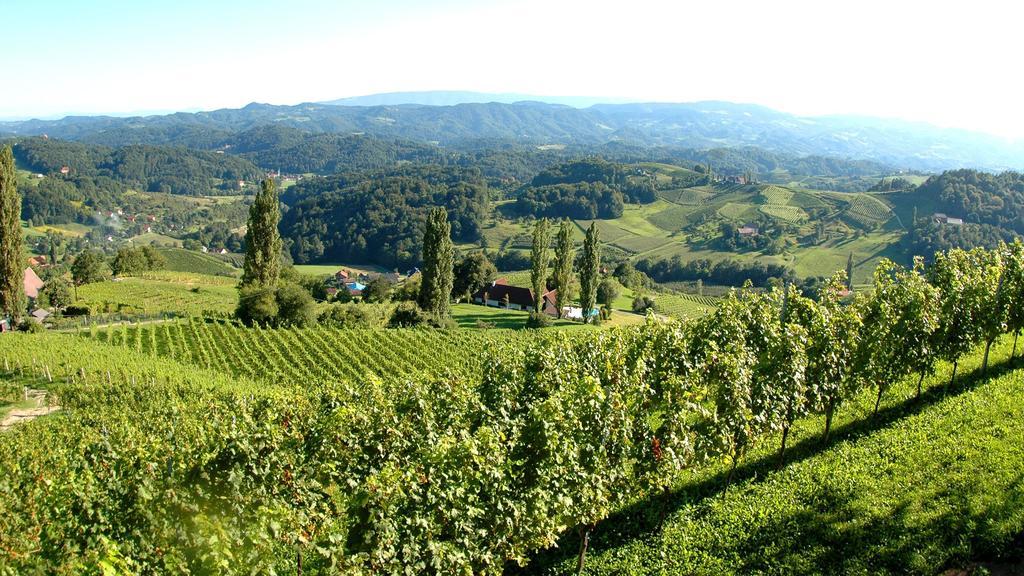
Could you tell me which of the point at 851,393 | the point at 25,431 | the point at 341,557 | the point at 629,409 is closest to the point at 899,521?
the point at 851,393

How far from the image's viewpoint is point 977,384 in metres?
21.5

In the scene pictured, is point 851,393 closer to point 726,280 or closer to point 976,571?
point 976,571

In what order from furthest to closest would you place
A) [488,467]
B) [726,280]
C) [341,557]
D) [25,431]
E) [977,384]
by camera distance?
[726,280]
[25,431]
[977,384]
[488,467]
[341,557]

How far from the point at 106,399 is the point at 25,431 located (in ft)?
15.3

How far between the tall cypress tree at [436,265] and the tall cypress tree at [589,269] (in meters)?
17.0

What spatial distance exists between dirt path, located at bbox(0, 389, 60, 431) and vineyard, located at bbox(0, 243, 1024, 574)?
908 cm

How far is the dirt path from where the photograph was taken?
29.7 m

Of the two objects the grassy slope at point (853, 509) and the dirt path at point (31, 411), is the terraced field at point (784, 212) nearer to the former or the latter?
the grassy slope at point (853, 509)

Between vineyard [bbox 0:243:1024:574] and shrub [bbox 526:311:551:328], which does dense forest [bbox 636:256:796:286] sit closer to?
shrub [bbox 526:311:551:328]

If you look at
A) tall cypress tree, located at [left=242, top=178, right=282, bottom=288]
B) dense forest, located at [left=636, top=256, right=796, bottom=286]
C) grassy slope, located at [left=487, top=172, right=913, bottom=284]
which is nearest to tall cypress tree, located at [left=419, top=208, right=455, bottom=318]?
tall cypress tree, located at [left=242, top=178, right=282, bottom=288]

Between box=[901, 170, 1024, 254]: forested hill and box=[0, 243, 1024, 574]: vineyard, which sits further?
box=[901, 170, 1024, 254]: forested hill

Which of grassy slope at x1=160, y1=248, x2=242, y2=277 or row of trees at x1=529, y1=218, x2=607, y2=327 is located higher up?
row of trees at x1=529, y1=218, x2=607, y2=327

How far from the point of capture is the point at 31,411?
103 feet

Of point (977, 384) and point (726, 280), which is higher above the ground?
point (977, 384)
